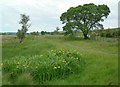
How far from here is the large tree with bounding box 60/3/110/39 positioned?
55.1 metres

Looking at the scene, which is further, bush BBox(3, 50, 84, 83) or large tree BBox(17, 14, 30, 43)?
large tree BBox(17, 14, 30, 43)

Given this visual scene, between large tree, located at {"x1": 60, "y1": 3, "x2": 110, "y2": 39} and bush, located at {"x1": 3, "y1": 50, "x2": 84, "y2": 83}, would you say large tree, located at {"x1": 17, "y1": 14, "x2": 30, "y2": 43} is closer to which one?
large tree, located at {"x1": 60, "y1": 3, "x2": 110, "y2": 39}

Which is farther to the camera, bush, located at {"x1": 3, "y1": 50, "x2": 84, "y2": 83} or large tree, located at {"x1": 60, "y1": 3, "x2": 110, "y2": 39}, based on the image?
large tree, located at {"x1": 60, "y1": 3, "x2": 110, "y2": 39}

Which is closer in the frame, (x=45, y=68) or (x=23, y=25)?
(x=45, y=68)

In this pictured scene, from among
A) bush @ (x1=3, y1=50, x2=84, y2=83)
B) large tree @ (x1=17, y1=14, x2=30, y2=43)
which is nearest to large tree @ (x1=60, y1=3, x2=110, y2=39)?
large tree @ (x1=17, y1=14, x2=30, y2=43)

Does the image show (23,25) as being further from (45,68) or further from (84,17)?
(45,68)

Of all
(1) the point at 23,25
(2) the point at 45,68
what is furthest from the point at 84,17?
(2) the point at 45,68

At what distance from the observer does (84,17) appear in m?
55.6

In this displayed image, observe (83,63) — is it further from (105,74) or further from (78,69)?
(105,74)

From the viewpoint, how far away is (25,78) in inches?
441

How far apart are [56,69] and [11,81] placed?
6.84 ft

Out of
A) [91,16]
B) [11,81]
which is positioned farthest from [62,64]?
[91,16]

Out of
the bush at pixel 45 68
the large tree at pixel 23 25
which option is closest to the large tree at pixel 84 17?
the large tree at pixel 23 25

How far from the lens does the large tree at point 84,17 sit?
181ft
